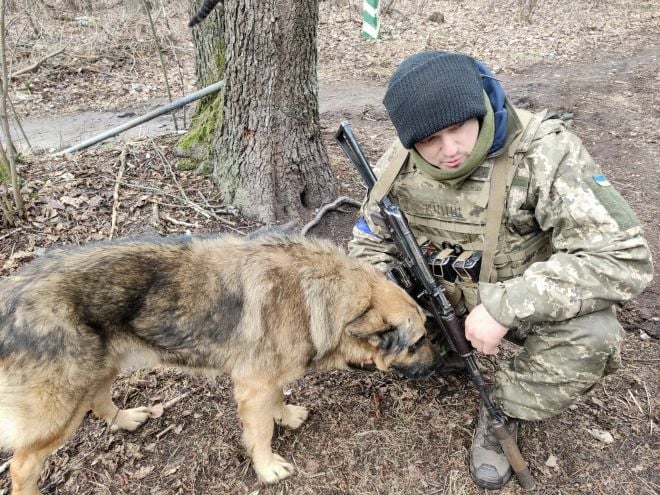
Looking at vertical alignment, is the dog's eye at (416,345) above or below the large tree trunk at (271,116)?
below

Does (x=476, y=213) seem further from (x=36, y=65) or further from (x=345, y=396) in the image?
(x=36, y=65)

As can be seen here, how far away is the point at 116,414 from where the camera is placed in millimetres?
3338

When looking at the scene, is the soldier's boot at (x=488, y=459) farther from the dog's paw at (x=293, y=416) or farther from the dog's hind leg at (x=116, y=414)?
the dog's hind leg at (x=116, y=414)

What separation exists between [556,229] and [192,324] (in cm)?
218

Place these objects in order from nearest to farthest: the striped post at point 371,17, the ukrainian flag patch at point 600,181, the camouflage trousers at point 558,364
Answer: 1. the ukrainian flag patch at point 600,181
2. the camouflage trousers at point 558,364
3. the striped post at point 371,17

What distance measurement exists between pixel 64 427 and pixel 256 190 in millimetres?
2844

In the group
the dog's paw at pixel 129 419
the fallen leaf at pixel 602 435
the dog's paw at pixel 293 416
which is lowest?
the fallen leaf at pixel 602 435

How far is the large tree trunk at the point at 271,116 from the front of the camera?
14.1ft

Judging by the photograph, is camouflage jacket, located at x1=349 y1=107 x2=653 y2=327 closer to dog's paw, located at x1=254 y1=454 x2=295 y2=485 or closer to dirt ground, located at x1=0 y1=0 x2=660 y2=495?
dirt ground, located at x1=0 y1=0 x2=660 y2=495

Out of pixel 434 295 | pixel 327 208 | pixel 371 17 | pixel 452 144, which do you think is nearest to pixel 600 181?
pixel 452 144

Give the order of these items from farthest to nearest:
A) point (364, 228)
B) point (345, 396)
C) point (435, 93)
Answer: point (345, 396)
point (364, 228)
point (435, 93)

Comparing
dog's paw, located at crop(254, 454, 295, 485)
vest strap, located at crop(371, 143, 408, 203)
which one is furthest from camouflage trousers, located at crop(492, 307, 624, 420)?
dog's paw, located at crop(254, 454, 295, 485)

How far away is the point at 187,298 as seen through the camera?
2.78 metres

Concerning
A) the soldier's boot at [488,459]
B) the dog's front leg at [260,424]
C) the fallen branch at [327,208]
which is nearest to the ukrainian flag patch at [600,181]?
the soldier's boot at [488,459]
